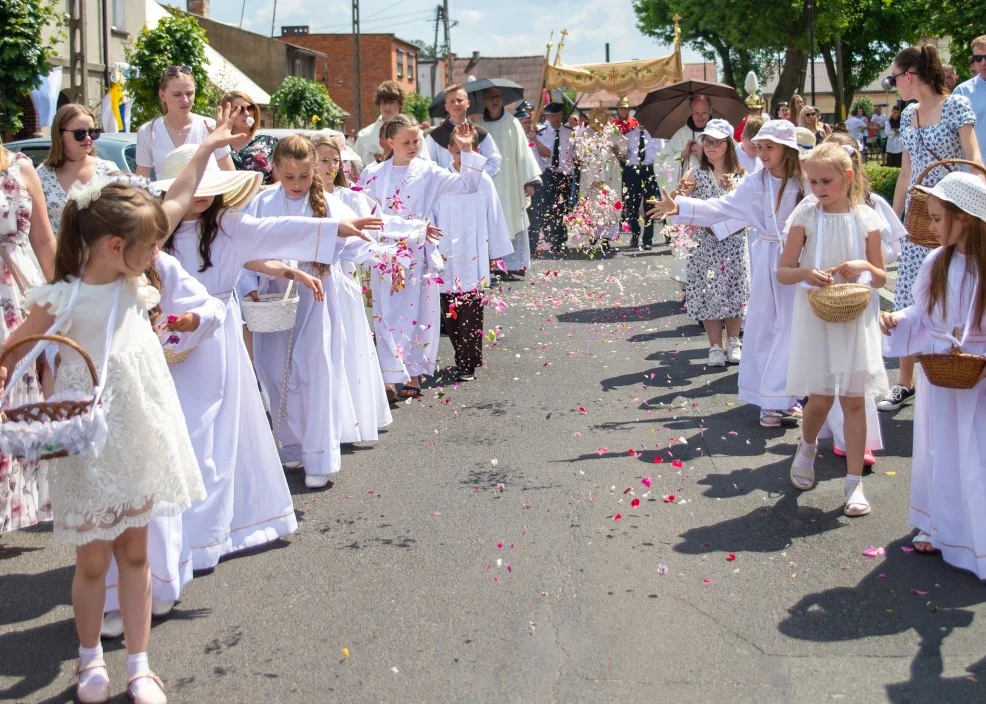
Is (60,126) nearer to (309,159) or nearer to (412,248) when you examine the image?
(309,159)

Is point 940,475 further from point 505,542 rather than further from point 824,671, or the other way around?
point 505,542

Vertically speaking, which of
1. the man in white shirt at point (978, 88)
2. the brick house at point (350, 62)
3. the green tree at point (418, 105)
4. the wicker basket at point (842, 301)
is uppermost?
the brick house at point (350, 62)

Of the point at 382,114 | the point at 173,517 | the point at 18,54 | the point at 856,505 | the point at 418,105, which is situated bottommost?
the point at 856,505

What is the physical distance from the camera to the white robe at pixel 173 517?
4.62 metres

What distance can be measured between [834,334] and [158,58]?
19336mm

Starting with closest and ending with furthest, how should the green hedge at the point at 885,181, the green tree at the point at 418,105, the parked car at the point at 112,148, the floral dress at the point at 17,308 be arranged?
the floral dress at the point at 17,308
the parked car at the point at 112,148
the green hedge at the point at 885,181
the green tree at the point at 418,105

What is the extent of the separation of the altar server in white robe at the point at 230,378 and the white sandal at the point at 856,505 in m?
2.75

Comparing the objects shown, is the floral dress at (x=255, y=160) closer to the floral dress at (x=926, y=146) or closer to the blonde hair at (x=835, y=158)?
the blonde hair at (x=835, y=158)

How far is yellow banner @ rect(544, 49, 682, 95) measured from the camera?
70.6 ft

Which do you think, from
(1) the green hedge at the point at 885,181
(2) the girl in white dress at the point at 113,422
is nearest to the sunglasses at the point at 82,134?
(2) the girl in white dress at the point at 113,422

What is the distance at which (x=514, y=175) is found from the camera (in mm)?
16516

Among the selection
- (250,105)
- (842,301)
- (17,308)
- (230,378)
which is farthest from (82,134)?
(842,301)

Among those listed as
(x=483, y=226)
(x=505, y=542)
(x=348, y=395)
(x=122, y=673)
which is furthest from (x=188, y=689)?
(x=483, y=226)

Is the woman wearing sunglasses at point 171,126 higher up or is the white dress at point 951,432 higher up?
the woman wearing sunglasses at point 171,126
